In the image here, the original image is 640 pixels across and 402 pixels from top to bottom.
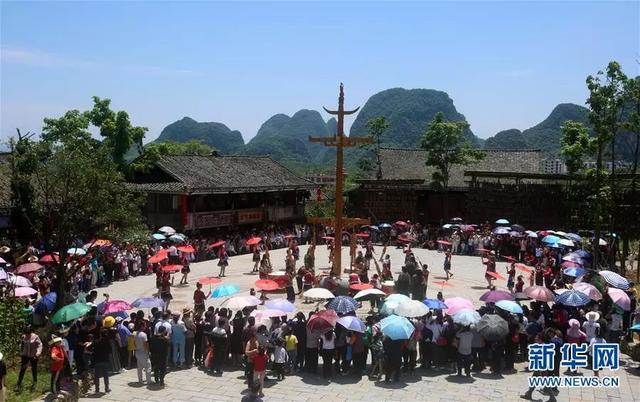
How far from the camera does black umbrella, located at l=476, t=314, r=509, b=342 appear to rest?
42.4 feet

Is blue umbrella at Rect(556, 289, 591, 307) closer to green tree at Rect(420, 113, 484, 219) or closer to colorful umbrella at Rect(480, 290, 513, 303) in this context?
colorful umbrella at Rect(480, 290, 513, 303)

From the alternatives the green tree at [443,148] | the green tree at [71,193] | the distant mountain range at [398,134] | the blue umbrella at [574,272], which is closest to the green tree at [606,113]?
the blue umbrella at [574,272]

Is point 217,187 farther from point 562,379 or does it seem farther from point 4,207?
point 562,379

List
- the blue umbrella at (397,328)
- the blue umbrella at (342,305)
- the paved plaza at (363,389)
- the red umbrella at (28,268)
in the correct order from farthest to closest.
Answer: the red umbrella at (28,268), the blue umbrella at (342,305), the blue umbrella at (397,328), the paved plaza at (363,389)

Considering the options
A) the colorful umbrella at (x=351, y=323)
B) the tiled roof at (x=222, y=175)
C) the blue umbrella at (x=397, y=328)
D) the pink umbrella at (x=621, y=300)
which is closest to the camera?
the blue umbrella at (x=397, y=328)

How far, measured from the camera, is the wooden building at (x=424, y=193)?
124 ft

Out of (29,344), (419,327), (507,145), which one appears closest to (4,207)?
(29,344)

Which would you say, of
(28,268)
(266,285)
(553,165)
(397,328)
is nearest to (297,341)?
(397,328)

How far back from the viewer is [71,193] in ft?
57.7

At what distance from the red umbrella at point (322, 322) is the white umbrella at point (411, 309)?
→ 1.52 meters

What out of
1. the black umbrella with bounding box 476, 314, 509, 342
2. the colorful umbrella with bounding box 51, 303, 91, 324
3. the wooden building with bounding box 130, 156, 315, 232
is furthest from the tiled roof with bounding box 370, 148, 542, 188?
the colorful umbrella with bounding box 51, 303, 91, 324

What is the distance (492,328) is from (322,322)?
3.81m

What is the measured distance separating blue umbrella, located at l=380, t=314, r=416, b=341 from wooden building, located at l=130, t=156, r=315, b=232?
19.7 metres

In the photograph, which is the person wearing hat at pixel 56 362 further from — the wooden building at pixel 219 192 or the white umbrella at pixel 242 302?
the wooden building at pixel 219 192
